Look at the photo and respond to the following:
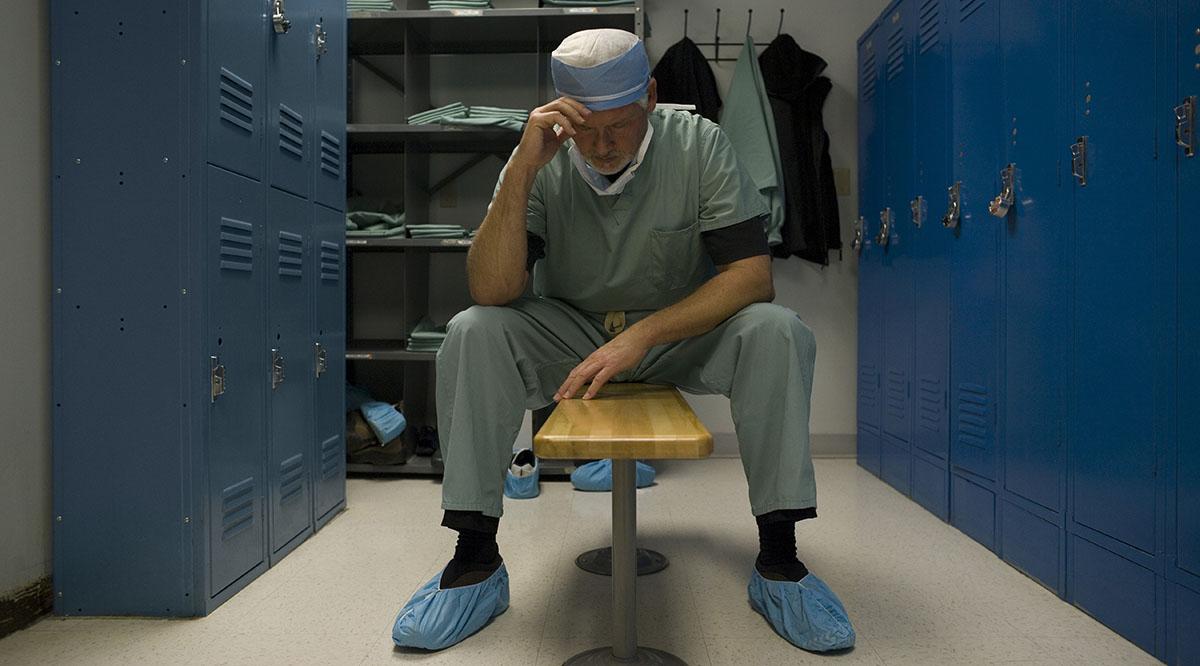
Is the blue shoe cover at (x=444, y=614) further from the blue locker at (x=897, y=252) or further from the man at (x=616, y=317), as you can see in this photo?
the blue locker at (x=897, y=252)

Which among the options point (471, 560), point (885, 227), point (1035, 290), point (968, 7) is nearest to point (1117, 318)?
point (1035, 290)

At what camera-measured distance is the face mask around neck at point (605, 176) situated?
170 cm

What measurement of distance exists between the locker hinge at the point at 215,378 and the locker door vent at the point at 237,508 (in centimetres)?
23

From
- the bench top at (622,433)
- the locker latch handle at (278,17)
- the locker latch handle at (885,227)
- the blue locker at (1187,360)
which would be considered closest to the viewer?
the bench top at (622,433)

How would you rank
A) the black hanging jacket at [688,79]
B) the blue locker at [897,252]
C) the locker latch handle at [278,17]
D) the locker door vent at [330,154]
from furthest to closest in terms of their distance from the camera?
1. the black hanging jacket at [688,79]
2. the blue locker at [897,252]
3. the locker door vent at [330,154]
4. the locker latch handle at [278,17]

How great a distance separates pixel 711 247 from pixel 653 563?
84 cm

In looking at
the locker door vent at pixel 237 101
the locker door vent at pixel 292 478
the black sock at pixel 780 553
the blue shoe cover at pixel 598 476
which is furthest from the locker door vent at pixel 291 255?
the black sock at pixel 780 553

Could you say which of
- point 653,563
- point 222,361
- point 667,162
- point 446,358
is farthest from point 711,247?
point 222,361

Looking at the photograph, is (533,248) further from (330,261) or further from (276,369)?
(330,261)

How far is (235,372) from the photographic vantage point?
1.83m

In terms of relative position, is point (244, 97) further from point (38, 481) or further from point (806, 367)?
point (806, 367)

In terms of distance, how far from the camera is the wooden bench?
3.42 feet

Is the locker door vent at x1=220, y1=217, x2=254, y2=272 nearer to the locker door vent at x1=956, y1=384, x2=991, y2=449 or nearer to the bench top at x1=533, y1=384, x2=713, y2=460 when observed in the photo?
the bench top at x1=533, y1=384, x2=713, y2=460

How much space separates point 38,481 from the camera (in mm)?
1642
